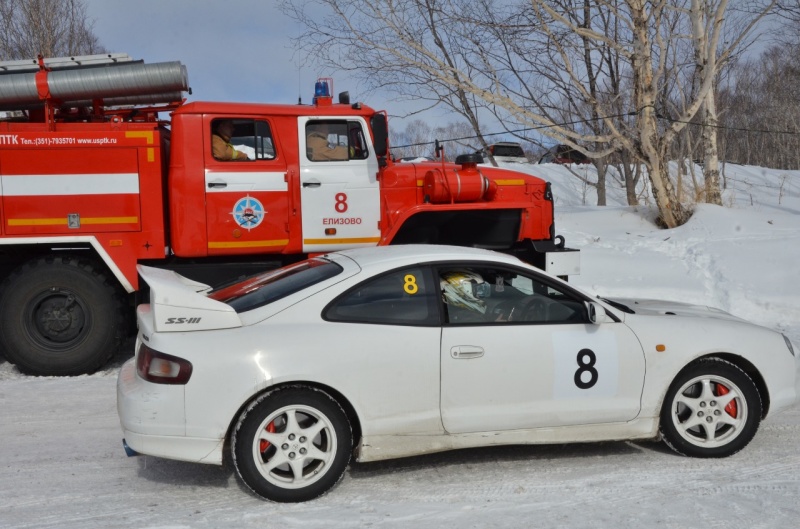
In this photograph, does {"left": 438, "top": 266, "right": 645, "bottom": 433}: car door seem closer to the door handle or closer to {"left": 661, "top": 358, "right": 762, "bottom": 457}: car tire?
the door handle

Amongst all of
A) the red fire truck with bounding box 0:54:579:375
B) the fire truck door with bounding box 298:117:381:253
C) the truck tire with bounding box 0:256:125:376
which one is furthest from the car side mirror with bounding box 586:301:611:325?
the truck tire with bounding box 0:256:125:376

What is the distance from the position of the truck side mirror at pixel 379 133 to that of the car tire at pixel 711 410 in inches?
153

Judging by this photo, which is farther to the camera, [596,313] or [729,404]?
[729,404]

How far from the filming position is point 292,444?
4328 millimetres

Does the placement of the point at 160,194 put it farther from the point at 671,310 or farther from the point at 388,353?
the point at 671,310

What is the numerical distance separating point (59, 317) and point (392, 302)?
429 cm

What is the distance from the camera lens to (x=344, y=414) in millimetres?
4426

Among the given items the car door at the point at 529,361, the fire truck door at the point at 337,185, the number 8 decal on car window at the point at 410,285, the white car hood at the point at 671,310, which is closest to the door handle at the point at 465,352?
the car door at the point at 529,361

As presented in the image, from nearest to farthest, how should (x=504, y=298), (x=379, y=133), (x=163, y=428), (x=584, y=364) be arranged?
(x=163, y=428) < (x=584, y=364) < (x=504, y=298) < (x=379, y=133)

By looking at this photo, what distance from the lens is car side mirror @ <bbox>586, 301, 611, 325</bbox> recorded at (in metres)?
4.79

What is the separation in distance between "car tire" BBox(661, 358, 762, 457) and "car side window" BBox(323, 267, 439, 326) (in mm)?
1636

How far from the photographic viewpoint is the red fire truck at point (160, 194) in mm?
7309

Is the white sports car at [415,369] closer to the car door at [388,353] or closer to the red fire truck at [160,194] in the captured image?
the car door at [388,353]

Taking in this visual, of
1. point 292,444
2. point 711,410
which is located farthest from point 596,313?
point 292,444
